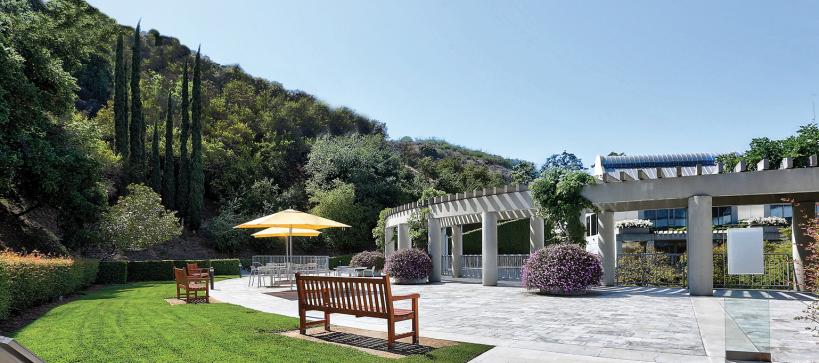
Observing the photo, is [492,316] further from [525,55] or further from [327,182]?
[327,182]

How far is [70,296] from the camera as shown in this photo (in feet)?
49.5

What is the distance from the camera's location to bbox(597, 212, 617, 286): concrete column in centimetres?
1639

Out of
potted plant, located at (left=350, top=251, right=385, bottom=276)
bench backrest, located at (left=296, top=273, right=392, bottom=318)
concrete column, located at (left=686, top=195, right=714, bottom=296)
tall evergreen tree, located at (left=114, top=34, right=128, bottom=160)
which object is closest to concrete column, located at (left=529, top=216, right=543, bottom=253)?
concrete column, located at (left=686, top=195, right=714, bottom=296)

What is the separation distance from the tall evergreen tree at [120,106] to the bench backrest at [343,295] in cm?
2991

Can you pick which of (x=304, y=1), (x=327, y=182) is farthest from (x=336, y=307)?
(x=327, y=182)

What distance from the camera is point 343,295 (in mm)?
7191

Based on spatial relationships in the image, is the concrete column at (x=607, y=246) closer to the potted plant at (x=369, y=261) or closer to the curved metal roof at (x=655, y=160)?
the potted plant at (x=369, y=261)

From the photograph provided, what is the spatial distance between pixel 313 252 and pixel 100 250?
47.3ft

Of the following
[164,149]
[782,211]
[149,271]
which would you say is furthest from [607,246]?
[164,149]

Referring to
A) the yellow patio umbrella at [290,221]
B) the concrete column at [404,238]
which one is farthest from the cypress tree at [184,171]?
the yellow patio umbrella at [290,221]

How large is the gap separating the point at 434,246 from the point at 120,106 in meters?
22.9

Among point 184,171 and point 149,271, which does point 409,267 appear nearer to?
point 149,271

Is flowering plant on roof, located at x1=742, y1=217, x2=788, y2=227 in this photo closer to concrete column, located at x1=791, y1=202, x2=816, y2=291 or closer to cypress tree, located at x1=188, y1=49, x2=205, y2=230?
concrete column, located at x1=791, y1=202, x2=816, y2=291

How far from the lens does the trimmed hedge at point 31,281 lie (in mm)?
8695
